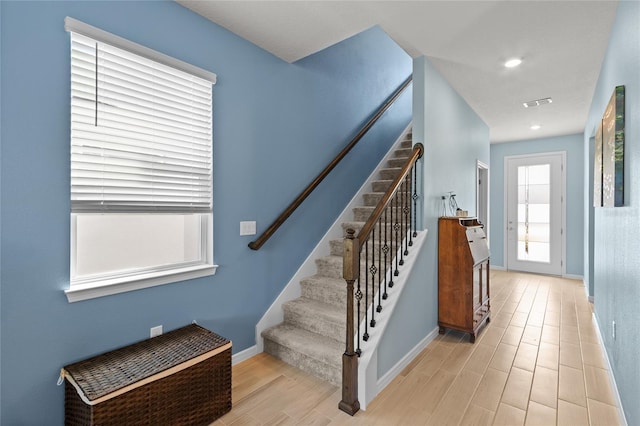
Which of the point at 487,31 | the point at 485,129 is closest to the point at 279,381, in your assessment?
the point at 487,31

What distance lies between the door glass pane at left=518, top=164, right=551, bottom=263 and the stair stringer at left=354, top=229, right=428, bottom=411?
4822mm

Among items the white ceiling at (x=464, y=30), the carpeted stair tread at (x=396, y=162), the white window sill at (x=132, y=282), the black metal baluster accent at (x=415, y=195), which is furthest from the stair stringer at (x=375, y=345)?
the carpeted stair tread at (x=396, y=162)

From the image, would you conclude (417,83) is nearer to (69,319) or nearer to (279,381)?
(279,381)

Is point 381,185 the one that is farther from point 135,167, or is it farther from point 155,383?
point 155,383

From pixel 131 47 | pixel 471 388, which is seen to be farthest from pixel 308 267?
pixel 131 47

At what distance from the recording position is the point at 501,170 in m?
6.51

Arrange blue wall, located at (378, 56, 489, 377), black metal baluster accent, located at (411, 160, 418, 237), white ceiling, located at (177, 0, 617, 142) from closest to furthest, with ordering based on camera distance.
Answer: white ceiling, located at (177, 0, 617, 142), blue wall, located at (378, 56, 489, 377), black metal baluster accent, located at (411, 160, 418, 237)

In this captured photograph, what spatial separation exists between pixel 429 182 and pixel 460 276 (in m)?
0.96

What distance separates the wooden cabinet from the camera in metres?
3.01

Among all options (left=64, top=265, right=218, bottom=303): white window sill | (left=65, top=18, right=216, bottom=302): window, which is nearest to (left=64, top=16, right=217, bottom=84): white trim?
(left=65, top=18, right=216, bottom=302): window

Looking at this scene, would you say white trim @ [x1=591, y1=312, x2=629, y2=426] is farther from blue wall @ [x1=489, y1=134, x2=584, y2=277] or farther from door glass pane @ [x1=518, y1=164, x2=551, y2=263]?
door glass pane @ [x1=518, y1=164, x2=551, y2=263]

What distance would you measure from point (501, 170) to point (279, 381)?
620 cm

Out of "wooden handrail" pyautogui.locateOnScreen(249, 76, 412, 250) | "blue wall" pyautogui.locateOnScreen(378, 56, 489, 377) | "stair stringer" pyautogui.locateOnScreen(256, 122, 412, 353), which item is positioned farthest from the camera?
"stair stringer" pyautogui.locateOnScreen(256, 122, 412, 353)

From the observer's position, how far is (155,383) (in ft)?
5.45
